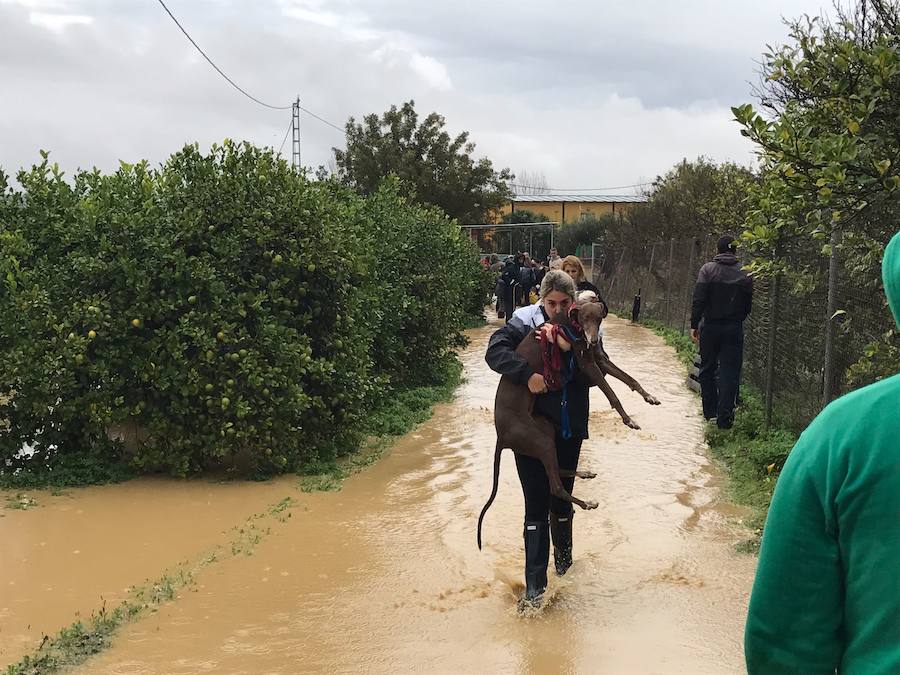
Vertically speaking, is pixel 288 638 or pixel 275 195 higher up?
pixel 275 195

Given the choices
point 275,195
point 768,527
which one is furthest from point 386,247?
point 768,527

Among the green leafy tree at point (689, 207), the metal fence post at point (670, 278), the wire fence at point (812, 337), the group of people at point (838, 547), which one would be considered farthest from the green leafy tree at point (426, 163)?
the group of people at point (838, 547)

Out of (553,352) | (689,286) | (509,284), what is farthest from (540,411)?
(509,284)

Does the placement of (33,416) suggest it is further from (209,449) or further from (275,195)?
(275,195)

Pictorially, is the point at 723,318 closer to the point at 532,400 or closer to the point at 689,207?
the point at 532,400

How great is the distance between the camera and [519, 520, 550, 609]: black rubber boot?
5336 millimetres

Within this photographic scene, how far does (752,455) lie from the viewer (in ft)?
28.3

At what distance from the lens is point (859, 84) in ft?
17.1

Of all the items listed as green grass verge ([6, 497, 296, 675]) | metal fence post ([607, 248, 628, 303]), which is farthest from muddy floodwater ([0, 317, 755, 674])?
metal fence post ([607, 248, 628, 303])

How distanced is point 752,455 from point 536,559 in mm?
3962

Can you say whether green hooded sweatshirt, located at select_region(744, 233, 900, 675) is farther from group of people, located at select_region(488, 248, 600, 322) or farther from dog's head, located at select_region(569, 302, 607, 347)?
group of people, located at select_region(488, 248, 600, 322)

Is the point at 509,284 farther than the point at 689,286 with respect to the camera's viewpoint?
Yes

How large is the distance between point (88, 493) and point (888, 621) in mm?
7221

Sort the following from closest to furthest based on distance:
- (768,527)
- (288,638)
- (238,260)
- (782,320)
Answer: (768,527) < (288,638) < (238,260) < (782,320)
